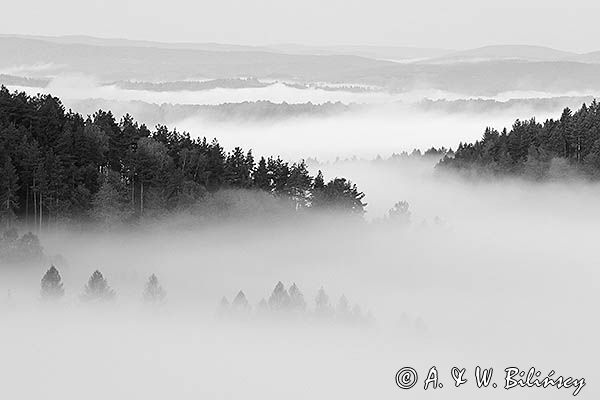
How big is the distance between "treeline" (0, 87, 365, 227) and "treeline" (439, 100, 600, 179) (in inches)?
2047

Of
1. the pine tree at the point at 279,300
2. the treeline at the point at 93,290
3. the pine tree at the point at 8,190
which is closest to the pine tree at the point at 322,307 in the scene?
the pine tree at the point at 279,300

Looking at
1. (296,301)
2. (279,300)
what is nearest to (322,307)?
(296,301)

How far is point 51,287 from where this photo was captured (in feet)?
201

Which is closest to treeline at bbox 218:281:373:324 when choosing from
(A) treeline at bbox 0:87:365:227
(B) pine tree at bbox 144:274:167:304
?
(B) pine tree at bbox 144:274:167:304

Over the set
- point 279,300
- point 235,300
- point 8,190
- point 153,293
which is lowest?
point 279,300

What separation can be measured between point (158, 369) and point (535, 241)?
95.7 meters

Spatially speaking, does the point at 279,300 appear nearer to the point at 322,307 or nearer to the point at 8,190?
the point at 322,307

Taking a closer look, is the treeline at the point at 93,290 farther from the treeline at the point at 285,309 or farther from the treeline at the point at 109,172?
the treeline at the point at 109,172

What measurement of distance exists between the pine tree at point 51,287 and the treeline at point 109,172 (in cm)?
1561

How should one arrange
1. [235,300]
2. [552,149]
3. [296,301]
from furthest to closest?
[552,149], [296,301], [235,300]

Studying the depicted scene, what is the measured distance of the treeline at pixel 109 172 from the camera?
79.9 m

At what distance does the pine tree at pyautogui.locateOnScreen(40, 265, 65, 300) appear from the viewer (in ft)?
200

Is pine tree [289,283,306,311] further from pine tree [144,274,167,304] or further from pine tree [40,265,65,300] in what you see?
pine tree [40,265,65,300]

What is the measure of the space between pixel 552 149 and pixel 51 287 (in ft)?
365
